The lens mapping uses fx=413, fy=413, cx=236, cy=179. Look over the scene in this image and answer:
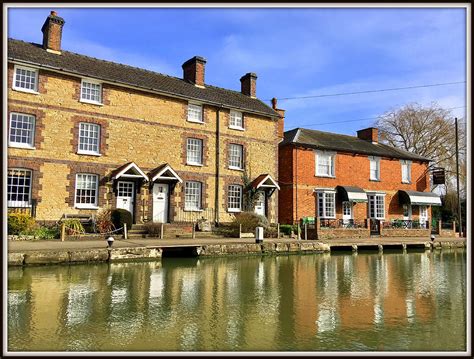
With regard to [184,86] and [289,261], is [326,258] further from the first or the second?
[184,86]

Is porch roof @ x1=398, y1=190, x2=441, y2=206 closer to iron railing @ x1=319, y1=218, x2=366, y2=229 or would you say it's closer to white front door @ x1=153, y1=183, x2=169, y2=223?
iron railing @ x1=319, y1=218, x2=366, y2=229

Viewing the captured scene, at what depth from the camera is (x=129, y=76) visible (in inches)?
880

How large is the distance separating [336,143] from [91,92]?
1718 centimetres

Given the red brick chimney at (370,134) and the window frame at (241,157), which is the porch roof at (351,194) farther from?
the window frame at (241,157)

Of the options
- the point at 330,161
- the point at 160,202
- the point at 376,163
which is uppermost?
the point at 376,163

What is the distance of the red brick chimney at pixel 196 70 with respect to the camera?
25.5 m

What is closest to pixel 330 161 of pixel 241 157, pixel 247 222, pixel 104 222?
pixel 241 157

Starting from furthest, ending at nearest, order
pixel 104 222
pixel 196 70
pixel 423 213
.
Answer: pixel 423 213
pixel 196 70
pixel 104 222

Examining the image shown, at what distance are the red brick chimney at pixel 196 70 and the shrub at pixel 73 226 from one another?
1132cm

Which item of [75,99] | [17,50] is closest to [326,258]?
[75,99]

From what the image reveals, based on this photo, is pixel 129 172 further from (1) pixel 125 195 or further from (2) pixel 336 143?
(2) pixel 336 143

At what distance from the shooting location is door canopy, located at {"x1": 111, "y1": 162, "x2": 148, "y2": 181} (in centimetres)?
2017

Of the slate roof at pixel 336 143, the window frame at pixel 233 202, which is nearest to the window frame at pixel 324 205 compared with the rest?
the slate roof at pixel 336 143

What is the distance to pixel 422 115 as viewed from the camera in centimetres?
4109
